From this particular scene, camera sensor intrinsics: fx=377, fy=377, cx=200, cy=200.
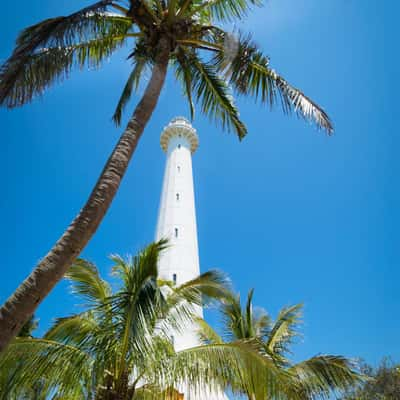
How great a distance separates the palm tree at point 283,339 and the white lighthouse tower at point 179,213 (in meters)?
5.86

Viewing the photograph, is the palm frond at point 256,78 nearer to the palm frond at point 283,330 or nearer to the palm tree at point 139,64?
the palm tree at point 139,64

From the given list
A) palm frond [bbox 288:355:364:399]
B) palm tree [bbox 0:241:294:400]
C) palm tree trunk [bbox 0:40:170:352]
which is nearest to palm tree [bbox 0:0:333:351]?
palm tree trunk [bbox 0:40:170:352]

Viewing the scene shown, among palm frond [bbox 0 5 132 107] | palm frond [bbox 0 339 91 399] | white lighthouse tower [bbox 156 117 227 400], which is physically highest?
white lighthouse tower [bbox 156 117 227 400]

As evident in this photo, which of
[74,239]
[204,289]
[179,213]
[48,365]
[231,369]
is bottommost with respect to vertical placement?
[48,365]

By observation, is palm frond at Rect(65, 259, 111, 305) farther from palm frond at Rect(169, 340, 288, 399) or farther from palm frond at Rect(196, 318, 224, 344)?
palm frond at Rect(196, 318, 224, 344)

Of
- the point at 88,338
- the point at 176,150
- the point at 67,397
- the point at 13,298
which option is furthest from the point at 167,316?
the point at 176,150

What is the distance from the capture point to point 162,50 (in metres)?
7.39

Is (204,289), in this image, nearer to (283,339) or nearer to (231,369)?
(231,369)

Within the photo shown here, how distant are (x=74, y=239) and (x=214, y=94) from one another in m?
6.04

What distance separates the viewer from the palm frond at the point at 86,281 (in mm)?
8016

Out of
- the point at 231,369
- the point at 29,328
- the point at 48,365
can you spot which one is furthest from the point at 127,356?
the point at 29,328

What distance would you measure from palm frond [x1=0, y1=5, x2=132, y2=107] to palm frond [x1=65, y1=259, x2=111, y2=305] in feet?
11.5

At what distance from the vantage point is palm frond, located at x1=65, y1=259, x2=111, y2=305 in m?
8.02

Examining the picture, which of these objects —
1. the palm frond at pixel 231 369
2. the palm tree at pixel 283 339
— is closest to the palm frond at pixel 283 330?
the palm tree at pixel 283 339
